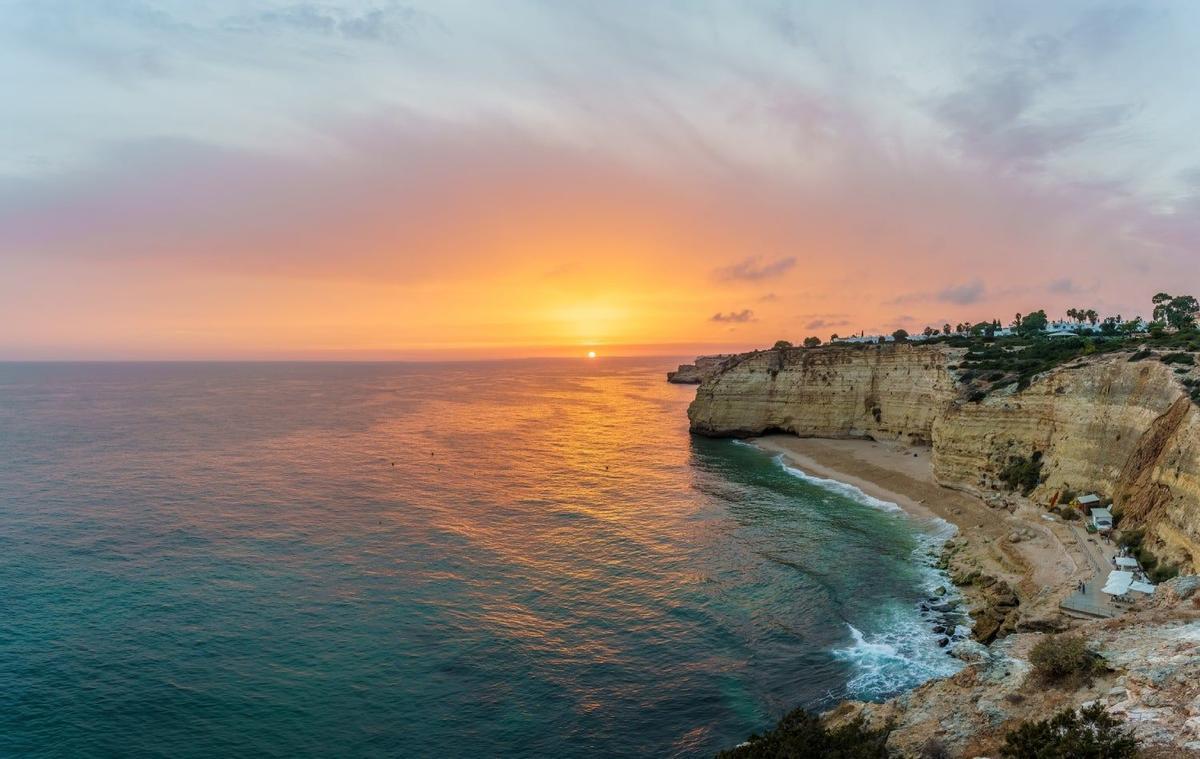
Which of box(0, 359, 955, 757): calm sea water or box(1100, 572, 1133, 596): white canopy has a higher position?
box(1100, 572, 1133, 596): white canopy

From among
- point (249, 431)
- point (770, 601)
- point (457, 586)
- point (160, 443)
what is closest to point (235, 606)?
point (457, 586)

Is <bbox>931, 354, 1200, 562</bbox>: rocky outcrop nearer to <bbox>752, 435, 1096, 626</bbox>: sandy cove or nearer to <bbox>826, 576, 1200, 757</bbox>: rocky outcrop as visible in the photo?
<bbox>752, 435, 1096, 626</bbox>: sandy cove

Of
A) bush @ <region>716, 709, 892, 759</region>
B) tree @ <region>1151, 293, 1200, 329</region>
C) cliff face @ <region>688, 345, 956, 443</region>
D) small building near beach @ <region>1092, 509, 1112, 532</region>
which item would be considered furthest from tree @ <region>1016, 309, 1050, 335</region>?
bush @ <region>716, 709, 892, 759</region>

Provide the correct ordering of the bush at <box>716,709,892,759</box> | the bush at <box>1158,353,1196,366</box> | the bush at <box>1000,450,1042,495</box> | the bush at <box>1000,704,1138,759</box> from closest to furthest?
the bush at <box>1000,704,1138,759</box> < the bush at <box>716,709,892,759</box> < the bush at <box>1158,353,1196,366</box> < the bush at <box>1000,450,1042,495</box>

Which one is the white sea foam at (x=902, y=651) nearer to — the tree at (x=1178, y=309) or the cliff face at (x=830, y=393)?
the cliff face at (x=830, y=393)

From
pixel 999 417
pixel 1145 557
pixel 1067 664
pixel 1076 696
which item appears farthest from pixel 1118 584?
pixel 999 417

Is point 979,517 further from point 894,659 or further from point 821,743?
point 821,743
